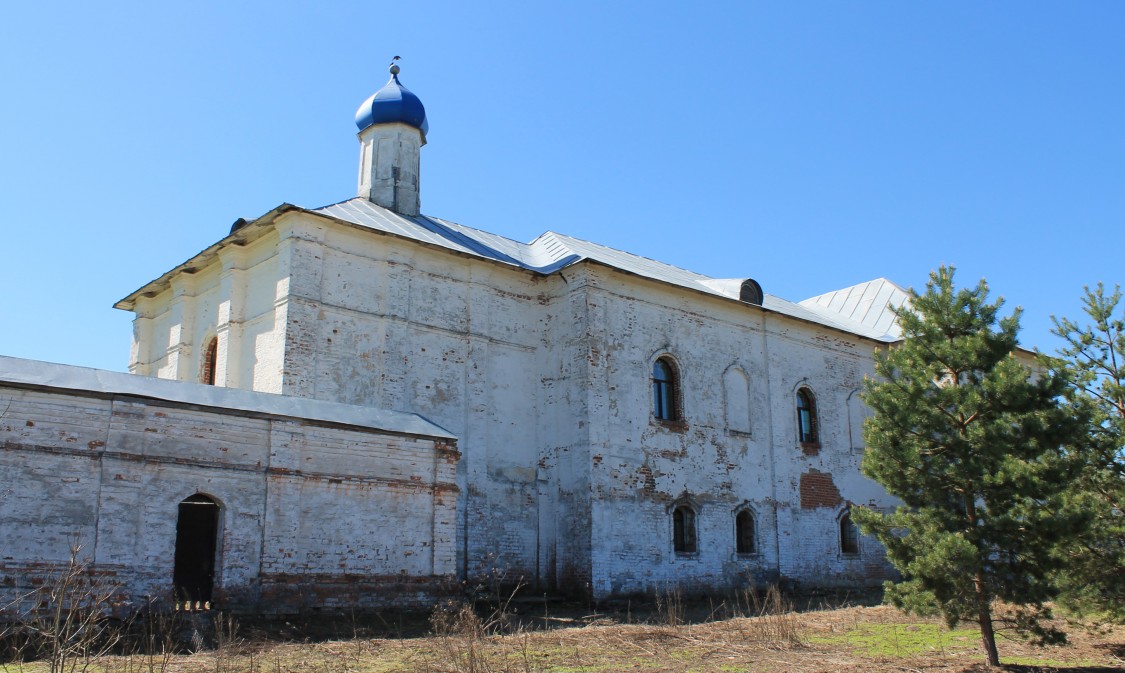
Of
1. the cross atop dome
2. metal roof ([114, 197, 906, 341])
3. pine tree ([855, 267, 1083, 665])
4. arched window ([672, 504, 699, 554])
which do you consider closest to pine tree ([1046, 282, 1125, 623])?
pine tree ([855, 267, 1083, 665])

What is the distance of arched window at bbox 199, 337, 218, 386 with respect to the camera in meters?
16.7

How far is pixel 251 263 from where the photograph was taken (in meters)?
16.2

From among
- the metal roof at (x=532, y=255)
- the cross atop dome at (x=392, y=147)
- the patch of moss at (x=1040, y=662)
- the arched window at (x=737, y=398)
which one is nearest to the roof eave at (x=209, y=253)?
the metal roof at (x=532, y=255)

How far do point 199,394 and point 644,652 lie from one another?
610 cm

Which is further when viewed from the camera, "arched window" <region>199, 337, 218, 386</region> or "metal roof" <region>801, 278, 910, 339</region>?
"metal roof" <region>801, 278, 910, 339</region>

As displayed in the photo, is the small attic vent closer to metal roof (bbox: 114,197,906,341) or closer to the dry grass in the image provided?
metal roof (bbox: 114,197,906,341)

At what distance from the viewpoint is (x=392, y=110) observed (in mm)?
19031

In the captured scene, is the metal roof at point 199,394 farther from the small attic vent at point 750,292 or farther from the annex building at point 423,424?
the small attic vent at point 750,292

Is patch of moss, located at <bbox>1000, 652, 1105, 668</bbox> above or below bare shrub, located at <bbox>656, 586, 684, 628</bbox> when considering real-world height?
below

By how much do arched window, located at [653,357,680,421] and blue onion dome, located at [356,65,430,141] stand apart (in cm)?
692

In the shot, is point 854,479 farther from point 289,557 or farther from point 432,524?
point 289,557

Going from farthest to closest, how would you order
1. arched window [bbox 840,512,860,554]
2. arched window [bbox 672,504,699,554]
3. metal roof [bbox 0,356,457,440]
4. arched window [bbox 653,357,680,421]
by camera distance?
arched window [bbox 840,512,860,554], arched window [bbox 653,357,680,421], arched window [bbox 672,504,699,554], metal roof [bbox 0,356,457,440]

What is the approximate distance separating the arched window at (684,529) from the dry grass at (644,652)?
16.8 ft

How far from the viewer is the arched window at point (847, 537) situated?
20505 millimetres
